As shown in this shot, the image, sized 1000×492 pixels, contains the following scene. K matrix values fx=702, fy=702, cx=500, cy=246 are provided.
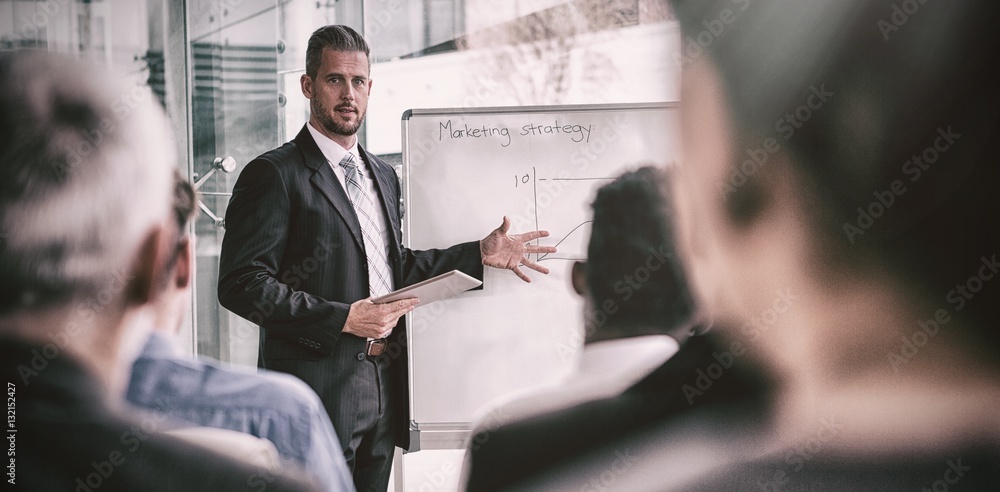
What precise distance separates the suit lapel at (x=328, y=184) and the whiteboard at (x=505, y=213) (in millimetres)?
243

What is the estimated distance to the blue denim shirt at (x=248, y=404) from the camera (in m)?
1.92

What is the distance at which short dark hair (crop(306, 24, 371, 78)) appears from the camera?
198cm

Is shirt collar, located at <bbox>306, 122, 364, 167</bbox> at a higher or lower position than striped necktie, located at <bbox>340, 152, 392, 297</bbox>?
higher

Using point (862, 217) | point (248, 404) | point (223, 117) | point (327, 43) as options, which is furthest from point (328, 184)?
point (862, 217)

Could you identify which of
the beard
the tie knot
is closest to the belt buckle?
the tie knot

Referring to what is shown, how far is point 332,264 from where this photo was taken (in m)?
1.95

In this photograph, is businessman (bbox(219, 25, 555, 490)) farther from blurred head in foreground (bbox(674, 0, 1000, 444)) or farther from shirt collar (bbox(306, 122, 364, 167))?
blurred head in foreground (bbox(674, 0, 1000, 444))

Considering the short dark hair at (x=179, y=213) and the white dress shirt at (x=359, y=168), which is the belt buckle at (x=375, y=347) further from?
the short dark hair at (x=179, y=213)

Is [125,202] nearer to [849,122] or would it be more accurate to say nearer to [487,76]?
[487,76]

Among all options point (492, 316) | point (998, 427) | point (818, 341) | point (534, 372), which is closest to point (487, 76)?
point (492, 316)

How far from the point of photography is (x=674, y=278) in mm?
2193

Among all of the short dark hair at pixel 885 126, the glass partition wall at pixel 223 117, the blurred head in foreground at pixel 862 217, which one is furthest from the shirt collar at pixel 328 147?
the short dark hair at pixel 885 126

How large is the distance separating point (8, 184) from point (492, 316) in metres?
1.43

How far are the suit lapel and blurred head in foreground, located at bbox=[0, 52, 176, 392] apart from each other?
0.51m
